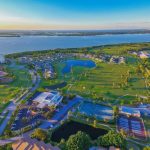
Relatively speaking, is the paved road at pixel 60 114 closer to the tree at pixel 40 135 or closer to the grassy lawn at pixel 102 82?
the grassy lawn at pixel 102 82

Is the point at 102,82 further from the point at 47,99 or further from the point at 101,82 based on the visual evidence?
the point at 47,99

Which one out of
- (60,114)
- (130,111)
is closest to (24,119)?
(60,114)

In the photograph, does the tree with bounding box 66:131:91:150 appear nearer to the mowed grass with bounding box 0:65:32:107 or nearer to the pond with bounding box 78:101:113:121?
the pond with bounding box 78:101:113:121

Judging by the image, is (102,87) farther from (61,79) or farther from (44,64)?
(44,64)

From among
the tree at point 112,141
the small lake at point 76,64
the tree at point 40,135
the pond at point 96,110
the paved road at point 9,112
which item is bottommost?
the small lake at point 76,64

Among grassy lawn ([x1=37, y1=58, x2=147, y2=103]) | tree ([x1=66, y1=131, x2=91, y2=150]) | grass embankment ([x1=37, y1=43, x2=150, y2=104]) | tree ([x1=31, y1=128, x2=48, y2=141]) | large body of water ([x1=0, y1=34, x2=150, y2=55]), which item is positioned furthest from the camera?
large body of water ([x1=0, y1=34, x2=150, y2=55])

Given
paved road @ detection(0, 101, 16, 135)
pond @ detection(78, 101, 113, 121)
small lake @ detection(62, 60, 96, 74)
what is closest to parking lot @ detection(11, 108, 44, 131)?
paved road @ detection(0, 101, 16, 135)

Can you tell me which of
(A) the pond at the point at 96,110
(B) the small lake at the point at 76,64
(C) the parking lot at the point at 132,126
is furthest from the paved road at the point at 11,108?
(C) the parking lot at the point at 132,126
